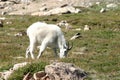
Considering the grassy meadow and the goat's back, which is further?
the goat's back

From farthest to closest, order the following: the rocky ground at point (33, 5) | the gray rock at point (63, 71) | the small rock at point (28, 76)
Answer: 1. the rocky ground at point (33, 5)
2. the small rock at point (28, 76)
3. the gray rock at point (63, 71)

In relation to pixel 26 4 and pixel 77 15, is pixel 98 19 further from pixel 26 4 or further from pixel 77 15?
pixel 26 4

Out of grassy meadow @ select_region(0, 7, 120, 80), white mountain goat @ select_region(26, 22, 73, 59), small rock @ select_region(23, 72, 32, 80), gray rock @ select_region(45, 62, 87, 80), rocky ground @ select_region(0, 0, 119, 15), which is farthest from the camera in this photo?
rocky ground @ select_region(0, 0, 119, 15)

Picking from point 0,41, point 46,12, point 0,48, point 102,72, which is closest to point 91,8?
point 46,12

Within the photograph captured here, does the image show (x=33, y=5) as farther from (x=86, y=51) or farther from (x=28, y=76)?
(x=28, y=76)

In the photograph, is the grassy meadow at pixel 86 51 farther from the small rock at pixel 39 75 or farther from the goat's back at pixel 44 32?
the goat's back at pixel 44 32

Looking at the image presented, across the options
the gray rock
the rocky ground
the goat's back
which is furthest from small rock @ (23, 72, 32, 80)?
the rocky ground

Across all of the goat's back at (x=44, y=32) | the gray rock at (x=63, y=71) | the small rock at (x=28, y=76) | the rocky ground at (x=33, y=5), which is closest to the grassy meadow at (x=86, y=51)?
the small rock at (x=28, y=76)

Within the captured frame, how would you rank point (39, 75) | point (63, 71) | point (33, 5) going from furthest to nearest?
point (33, 5) < point (39, 75) < point (63, 71)

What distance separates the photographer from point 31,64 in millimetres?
15375

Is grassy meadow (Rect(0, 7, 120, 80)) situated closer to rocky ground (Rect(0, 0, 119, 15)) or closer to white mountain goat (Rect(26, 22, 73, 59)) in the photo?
white mountain goat (Rect(26, 22, 73, 59))

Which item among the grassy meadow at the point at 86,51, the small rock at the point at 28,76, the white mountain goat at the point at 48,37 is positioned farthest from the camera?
the white mountain goat at the point at 48,37

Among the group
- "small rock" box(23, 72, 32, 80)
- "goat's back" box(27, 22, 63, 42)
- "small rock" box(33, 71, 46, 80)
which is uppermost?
"small rock" box(33, 71, 46, 80)

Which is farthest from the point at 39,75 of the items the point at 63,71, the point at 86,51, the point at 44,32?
the point at 86,51
